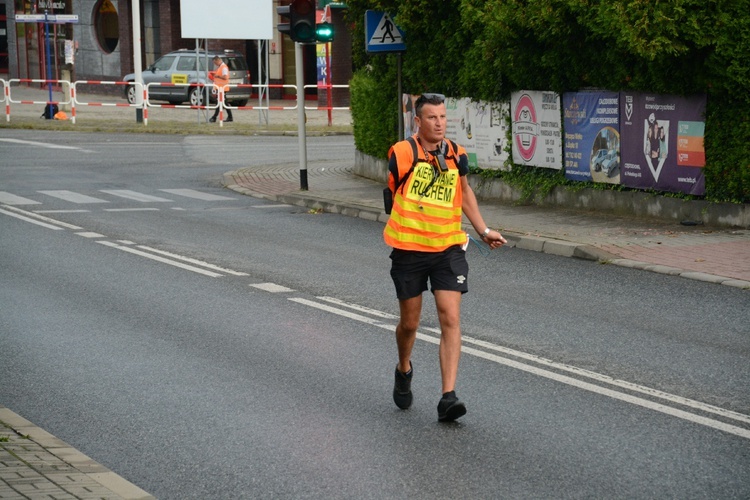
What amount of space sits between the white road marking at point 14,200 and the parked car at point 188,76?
23.2 m

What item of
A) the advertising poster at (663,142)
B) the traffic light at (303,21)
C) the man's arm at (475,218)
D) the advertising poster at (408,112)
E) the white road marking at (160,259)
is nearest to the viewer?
the man's arm at (475,218)

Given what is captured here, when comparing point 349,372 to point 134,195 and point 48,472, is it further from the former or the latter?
point 134,195

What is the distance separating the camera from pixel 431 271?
24.3 ft

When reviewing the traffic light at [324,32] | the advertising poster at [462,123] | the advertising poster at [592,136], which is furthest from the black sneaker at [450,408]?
the traffic light at [324,32]

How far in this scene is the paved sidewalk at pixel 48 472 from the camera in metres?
5.79

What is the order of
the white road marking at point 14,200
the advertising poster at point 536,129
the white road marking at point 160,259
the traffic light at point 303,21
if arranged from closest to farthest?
the white road marking at point 160,259 < the advertising poster at point 536,129 < the white road marking at point 14,200 < the traffic light at point 303,21

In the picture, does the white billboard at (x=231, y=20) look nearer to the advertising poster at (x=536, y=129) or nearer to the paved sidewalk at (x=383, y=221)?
the paved sidewalk at (x=383, y=221)

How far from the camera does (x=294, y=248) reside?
49.2 ft

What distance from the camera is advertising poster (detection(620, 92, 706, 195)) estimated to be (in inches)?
609

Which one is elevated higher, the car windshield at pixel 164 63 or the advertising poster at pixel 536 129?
the car windshield at pixel 164 63

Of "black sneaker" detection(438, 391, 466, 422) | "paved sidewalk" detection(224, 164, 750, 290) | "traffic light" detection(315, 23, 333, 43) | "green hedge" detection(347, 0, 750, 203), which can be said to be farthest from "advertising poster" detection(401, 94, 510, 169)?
"black sneaker" detection(438, 391, 466, 422)

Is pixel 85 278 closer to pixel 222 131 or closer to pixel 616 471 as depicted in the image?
pixel 616 471

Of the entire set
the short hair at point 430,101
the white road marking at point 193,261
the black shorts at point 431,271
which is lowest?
the white road marking at point 193,261

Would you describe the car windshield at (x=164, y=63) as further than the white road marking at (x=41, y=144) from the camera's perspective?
Yes
